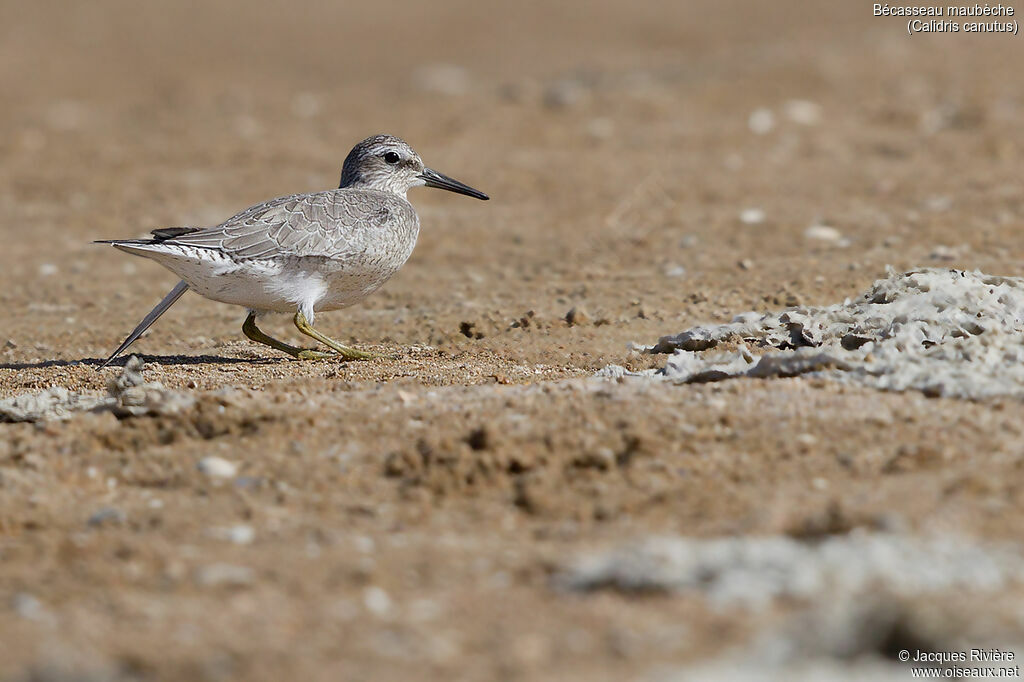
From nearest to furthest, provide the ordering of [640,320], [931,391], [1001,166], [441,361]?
[931,391], [441,361], [640,320], [1001,166]

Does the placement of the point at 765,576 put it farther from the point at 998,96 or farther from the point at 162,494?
the point at 998,96

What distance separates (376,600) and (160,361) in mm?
3329

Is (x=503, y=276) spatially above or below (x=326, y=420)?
above

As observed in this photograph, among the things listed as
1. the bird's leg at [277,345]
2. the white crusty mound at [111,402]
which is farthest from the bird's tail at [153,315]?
the white crusty mound at [111,402]

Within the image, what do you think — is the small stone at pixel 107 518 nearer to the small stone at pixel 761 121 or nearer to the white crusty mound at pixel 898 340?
the white crusty mound at pixel 898 340

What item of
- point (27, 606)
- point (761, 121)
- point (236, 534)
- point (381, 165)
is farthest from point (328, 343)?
point (761, 121)

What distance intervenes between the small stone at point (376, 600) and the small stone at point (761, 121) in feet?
29.9

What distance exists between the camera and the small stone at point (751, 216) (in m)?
9.17

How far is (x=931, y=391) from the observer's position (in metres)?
4.54

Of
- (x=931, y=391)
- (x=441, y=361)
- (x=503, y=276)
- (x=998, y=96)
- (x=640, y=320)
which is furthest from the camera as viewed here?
(x=998, y=96)

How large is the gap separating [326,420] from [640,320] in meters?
2.65

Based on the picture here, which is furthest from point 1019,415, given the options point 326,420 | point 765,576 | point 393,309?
point 393,309

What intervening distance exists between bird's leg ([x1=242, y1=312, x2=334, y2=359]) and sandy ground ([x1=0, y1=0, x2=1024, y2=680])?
17 cm

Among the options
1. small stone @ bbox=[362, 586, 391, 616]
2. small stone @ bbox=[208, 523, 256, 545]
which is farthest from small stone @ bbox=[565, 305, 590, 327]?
small stone @ bbox=[362, 586, 391, 616]
